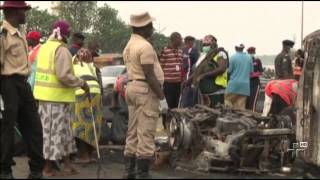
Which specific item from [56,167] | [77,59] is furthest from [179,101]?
[56,167]

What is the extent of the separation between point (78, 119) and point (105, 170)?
996mm

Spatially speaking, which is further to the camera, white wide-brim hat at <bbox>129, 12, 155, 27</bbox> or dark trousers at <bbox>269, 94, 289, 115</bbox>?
dark trousers at <bbox>269, 94, 289, 115</bbox>

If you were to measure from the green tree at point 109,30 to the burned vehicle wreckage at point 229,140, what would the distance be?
33.1m

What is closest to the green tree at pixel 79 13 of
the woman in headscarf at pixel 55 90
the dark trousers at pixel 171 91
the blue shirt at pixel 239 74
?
the blue shirt at pixel 239 74

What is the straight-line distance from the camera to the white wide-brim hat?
7.10m

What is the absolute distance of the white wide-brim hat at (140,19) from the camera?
710cm

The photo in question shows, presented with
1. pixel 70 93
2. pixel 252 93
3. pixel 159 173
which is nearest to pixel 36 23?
pixel 252 93

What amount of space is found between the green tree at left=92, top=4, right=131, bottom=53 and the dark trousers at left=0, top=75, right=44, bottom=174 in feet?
112

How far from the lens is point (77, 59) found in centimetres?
878

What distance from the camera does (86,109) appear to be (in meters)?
8.66

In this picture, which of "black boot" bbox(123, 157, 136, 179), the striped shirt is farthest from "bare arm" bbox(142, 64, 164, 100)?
the striped shirt

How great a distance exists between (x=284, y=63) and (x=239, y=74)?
1.19 meters

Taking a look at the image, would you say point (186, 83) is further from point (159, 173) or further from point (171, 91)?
point (159, 173)

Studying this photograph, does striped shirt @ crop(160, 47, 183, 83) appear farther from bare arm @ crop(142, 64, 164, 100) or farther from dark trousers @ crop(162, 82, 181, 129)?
bare arm @ crop(142, 64, 164, 100)
